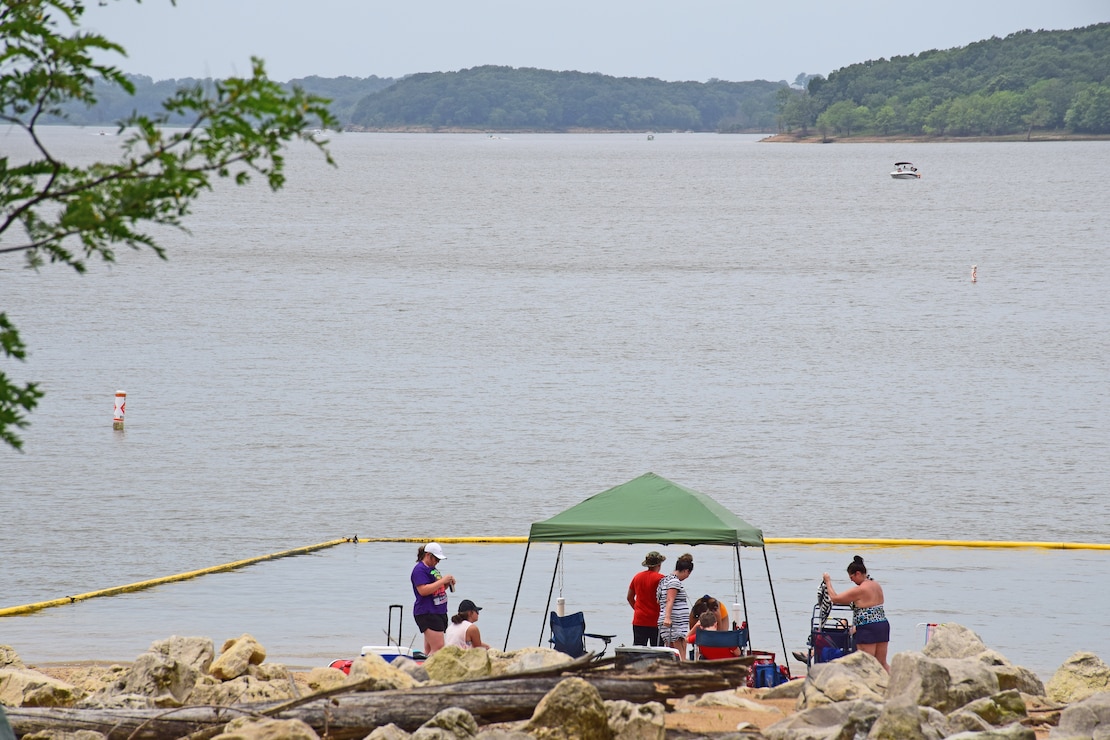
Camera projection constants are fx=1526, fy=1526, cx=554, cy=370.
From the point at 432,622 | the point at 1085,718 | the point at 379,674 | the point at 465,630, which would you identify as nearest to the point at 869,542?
the point at 432,622

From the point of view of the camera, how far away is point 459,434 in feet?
107

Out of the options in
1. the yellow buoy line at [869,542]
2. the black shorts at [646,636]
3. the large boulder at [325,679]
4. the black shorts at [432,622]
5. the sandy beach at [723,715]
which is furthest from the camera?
the yellow buoy line at [869,542]

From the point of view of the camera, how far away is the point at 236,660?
12117mm

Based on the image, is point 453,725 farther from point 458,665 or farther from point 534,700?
point 458,665

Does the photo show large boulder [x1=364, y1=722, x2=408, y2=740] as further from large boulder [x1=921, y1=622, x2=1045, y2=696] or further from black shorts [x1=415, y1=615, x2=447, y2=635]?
black shorts [x1=415, y1=615, x2=447, y2=635]

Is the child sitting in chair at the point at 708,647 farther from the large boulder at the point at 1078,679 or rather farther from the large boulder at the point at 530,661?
the large boulder at the point at 1078,679

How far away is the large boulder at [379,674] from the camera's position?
10867mm

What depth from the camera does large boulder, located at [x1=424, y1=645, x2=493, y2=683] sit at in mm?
11516

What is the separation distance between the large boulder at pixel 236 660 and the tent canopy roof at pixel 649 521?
8.98ft

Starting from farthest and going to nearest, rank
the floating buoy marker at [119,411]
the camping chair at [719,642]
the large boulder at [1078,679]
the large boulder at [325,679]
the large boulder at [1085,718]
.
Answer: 1. the floating buoy marker at [119,411]
2. the camping chair at [719,642]
3. the large boulder at [1078,679]
4. the large boulder at [325,679]
5. the large boulder at [1085,718]

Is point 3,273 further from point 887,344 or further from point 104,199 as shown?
point 104,199

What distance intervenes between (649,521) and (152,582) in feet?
26.1

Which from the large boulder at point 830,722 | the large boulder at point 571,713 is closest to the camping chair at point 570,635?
the large boulder at point 830,722

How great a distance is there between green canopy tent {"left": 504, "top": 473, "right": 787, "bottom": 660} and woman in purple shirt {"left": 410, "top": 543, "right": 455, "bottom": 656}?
99cm
